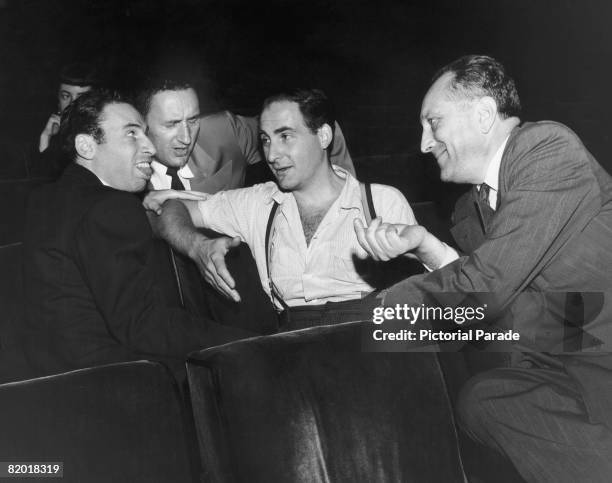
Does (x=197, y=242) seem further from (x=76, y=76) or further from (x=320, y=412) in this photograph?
(x=76, y=76)

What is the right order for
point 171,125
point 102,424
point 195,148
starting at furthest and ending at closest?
1. point 195,148
2. point 171,125
3. point 102,424

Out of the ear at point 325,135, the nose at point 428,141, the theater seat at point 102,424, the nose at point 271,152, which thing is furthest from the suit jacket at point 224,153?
the theater seat at point 102,424

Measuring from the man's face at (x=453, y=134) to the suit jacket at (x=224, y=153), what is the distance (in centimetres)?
86

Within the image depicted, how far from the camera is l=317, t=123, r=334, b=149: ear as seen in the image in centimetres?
220

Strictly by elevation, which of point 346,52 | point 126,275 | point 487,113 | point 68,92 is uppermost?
point 346,52

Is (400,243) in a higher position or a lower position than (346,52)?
lower

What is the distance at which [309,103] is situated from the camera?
220 centimetres

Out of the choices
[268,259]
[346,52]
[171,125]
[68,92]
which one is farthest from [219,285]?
[346,52]

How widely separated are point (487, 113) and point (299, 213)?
76 cm

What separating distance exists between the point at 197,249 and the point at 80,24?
225 cm

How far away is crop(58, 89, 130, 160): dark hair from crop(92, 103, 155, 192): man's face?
13 mm

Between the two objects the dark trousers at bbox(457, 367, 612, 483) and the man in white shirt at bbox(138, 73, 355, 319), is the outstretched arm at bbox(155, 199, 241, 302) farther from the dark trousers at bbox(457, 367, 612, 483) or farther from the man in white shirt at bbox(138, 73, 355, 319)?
the dark trousers at bbox(457, 367, 612, 483)

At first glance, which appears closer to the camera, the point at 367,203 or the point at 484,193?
the point at 484,193

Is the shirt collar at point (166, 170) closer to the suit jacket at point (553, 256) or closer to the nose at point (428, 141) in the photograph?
the nose at point (428, 141)
